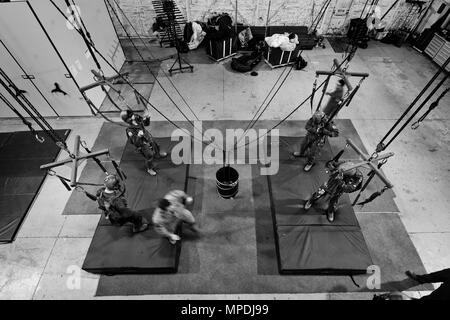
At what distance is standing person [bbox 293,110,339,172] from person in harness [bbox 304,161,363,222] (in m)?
0.85

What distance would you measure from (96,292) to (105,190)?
1664 millimetres

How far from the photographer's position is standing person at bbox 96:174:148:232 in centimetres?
331

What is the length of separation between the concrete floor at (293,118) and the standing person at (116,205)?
3.34ft

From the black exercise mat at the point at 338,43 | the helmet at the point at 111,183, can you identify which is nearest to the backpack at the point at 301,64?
the black exercise mat at the point at 338,43

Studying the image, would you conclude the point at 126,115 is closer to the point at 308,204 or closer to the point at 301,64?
the point at 308,204

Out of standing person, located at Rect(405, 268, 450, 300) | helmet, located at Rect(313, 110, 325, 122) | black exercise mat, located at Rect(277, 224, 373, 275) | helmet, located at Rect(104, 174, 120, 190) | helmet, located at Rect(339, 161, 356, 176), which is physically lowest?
black exercise mat, located at Rect(277, 224, 373, 275)

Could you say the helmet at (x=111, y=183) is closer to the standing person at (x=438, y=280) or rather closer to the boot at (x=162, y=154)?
the boot at (x=162, y=154)

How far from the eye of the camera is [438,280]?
3111 millimetres

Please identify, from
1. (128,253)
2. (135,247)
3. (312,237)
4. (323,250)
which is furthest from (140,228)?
(323,250)

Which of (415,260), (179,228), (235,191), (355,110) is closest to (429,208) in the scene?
(415,260)

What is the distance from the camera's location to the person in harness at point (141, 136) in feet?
13.6

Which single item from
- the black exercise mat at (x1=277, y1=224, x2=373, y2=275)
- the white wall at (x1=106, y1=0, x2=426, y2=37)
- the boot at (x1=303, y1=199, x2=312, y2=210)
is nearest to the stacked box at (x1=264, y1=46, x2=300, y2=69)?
the white wall at (x1=106, y1=0, x2=426, y2=37)

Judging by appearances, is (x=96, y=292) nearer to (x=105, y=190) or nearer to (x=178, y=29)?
(x=105, y=190)

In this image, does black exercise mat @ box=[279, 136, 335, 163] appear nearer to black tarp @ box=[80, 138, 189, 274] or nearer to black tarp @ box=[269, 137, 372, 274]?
black tarp @ box=[269, 137, 372, 274]
